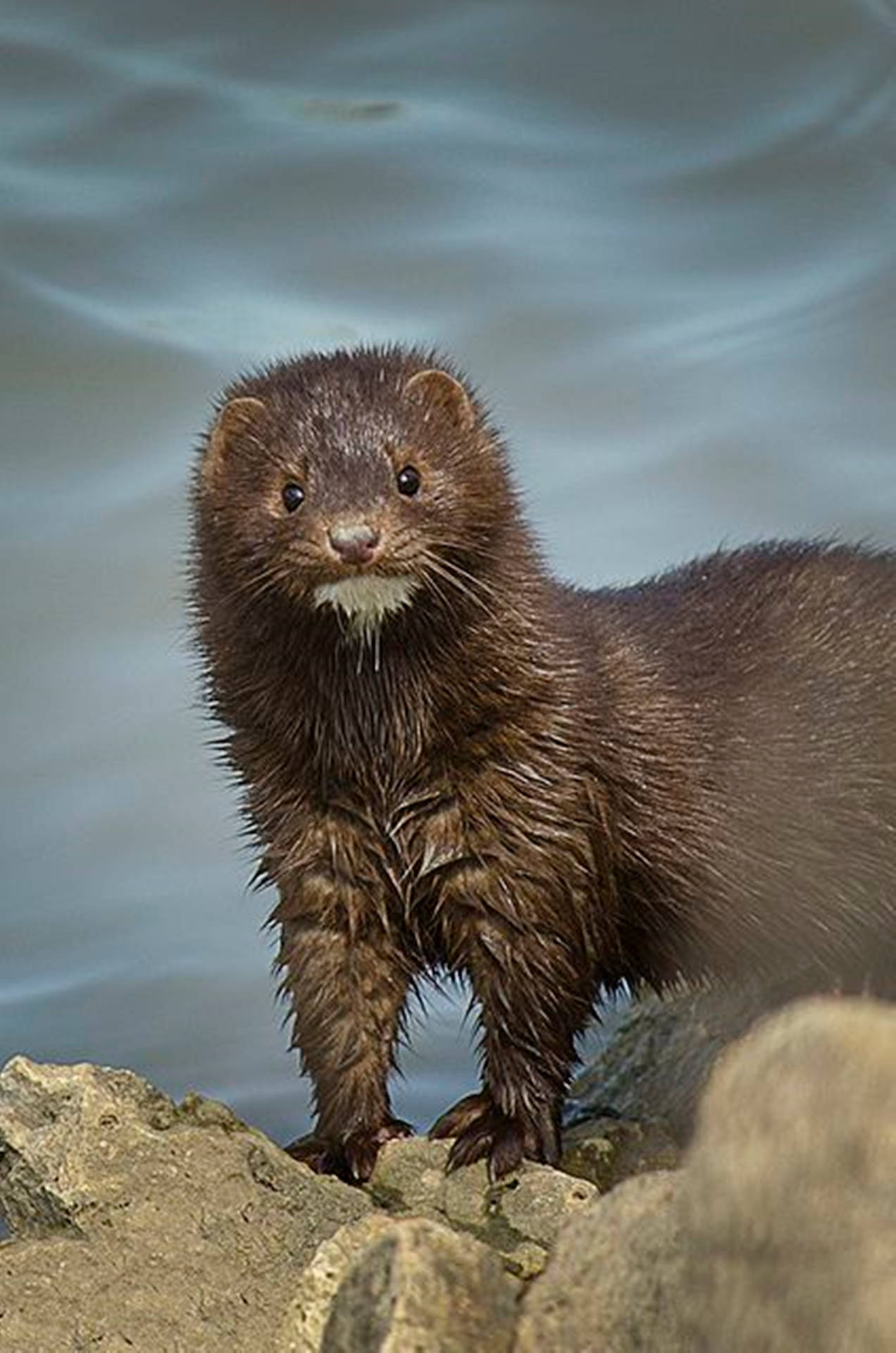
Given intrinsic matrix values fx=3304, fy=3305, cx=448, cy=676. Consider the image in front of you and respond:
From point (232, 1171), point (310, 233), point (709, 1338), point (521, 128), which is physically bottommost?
point (709, 1338)

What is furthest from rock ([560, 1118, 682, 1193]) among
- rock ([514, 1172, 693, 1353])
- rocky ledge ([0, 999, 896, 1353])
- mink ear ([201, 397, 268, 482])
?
rock ([514, 1172, 693, 1353])

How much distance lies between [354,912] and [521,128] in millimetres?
6841

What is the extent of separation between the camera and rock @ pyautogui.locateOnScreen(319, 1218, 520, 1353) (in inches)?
113

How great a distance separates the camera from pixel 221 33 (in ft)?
39.5

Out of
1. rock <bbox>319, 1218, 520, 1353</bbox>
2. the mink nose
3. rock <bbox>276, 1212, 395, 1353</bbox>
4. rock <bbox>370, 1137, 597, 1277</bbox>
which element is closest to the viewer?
rock <bbox>319, 1218, 520, 1353</bbox>

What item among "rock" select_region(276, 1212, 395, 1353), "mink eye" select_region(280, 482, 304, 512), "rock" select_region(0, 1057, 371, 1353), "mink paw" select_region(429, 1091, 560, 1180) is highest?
"mink eye" select_region(280, 482, 304, 512)

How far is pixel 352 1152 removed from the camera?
5059 mm

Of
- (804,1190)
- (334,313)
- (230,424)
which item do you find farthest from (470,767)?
(334,313)

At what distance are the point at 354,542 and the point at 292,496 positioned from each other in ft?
0.68

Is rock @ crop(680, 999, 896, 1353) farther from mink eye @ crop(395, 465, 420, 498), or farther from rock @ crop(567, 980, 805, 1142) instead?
rock @ crop(567, 980, 805, 1142)

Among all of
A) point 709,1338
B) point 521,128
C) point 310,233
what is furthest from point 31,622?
point 709,1338

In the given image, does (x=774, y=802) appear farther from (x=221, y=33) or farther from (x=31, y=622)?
(x=221, y=33)

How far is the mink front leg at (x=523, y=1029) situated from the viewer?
505 centimetres

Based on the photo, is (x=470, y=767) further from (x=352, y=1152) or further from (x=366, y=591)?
(x=352, y=1152)
